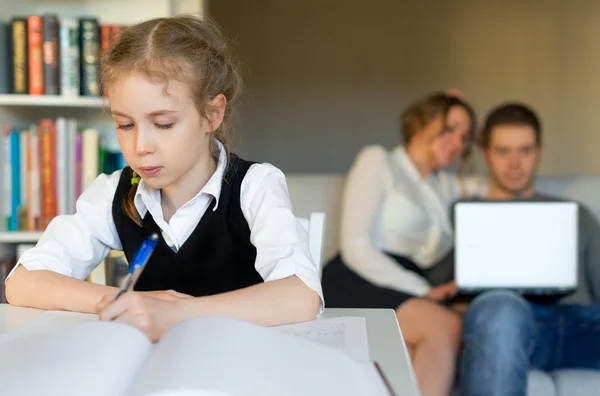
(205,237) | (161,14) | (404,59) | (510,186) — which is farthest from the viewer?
(404,59)

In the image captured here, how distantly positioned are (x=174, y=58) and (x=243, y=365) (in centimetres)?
64

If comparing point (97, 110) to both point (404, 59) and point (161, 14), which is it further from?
point (404, 59)

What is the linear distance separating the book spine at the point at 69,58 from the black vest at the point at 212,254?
1012 millimetres

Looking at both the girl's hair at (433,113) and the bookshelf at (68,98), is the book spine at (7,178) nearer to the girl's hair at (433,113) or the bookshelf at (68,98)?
the bookshelf at (68,98)

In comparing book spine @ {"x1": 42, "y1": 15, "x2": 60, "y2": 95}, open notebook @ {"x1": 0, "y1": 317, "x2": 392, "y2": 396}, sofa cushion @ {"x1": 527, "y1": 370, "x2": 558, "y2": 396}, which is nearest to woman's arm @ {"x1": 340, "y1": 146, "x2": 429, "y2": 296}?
sofa cushion @ {"x1": 527, "y1": 370, "x2": 558, "y2": 396}

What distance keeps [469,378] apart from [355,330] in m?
1.11

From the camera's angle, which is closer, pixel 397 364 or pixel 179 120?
pixel 397 364

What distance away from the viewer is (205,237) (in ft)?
3.79

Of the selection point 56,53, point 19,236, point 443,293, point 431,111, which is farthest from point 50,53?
point 443,293

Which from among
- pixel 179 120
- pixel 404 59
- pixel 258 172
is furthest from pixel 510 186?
pixel 404 59

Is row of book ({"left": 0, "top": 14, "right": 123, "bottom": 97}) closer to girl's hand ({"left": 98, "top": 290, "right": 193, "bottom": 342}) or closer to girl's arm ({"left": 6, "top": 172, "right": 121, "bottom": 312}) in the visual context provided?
girl's arm ({"left": 6, "top": 172, "right": 121, "bottom": 312})

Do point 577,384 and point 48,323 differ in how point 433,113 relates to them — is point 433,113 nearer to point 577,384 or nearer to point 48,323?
point 577,384

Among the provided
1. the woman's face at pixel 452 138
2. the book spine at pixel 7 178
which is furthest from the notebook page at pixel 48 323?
the woman's face at pixel 452 138

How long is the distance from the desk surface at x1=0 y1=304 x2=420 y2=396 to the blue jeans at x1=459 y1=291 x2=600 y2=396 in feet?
3.03
